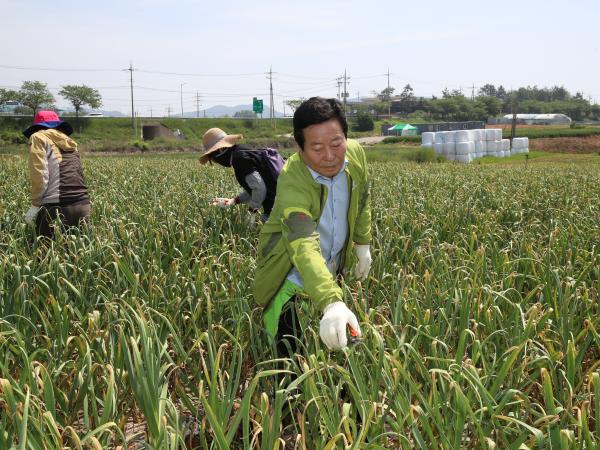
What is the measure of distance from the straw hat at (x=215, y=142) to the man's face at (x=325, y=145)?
6.77 feet

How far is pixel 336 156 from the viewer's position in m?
2.45

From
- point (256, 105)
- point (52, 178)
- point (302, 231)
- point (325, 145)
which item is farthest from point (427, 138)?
point (302, 231)

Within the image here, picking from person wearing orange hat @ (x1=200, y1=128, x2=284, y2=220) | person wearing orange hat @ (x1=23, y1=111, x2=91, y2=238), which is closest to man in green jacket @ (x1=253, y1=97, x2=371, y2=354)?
person wearing orange hat @ (x1=200, y1=128, x2=284, y2=220)

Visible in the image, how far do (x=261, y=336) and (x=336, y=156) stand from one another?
957 millimetres

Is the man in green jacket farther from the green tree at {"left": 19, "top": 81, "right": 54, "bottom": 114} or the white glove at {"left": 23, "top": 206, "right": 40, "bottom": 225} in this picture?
the green tree at {"left": 19, "top": 81, "right": 54, "bottom": 114}

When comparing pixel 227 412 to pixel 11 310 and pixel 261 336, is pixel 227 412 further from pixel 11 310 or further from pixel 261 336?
pixel 11 310

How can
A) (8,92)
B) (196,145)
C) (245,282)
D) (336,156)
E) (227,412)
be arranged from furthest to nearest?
(8,92), (196,145), (245,282), (336,156), (227,412)

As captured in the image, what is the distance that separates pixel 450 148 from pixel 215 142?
36166 mm

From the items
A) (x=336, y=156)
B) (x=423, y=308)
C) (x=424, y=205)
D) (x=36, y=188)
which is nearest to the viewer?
(x=336, y=156)

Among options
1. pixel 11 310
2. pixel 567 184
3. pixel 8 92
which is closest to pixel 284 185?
pixel 11 310

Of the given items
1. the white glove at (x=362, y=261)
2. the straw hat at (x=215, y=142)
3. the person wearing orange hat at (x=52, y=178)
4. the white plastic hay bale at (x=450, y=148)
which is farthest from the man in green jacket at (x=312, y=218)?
the white plastic hay bale at (x=450, y=148)

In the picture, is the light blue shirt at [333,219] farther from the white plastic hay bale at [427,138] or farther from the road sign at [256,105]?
the road sign at [256,105]

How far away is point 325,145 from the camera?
2.42 metres

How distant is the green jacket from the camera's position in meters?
2.21
